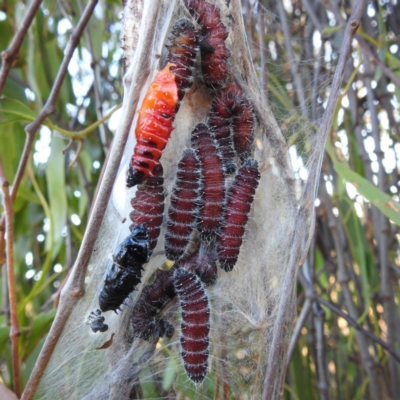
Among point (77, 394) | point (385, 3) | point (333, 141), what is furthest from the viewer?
point (385, 3)

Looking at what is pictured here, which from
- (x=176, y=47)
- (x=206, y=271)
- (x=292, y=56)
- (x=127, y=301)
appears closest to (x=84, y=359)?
(x=127, y=301)

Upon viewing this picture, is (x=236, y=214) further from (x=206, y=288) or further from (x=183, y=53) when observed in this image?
(x=183, y=53)

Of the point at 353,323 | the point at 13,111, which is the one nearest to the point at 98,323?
the point at 13,111

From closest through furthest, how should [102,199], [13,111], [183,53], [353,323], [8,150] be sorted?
[102,199], [183,53], [13,111], [353,323], [8,150]

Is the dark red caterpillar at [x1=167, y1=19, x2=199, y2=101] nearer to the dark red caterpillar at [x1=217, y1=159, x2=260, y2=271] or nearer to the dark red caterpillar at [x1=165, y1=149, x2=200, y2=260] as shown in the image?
the dark red caterpillar at [x1=165, y1=149, x2=200, y2=260]

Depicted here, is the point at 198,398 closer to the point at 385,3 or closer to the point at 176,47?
the point at 176,47

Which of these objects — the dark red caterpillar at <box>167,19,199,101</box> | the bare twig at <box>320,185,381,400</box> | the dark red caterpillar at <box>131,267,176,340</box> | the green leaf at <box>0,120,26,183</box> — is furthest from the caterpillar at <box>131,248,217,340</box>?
the green leaf at <box>0,120,26,183</box>

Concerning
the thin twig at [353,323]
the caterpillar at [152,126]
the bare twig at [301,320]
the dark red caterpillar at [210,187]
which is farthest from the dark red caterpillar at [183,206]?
the thin twig at [353,323]
